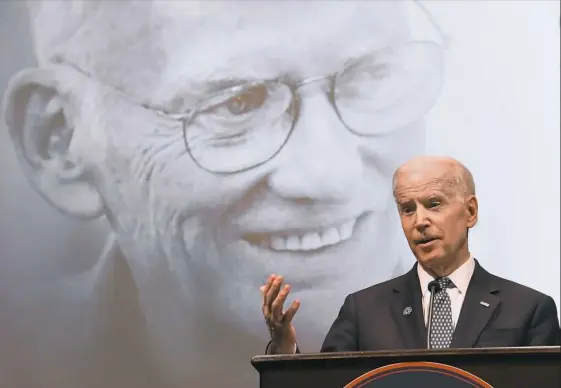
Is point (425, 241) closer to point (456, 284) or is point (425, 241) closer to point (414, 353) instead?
point (456, 284)

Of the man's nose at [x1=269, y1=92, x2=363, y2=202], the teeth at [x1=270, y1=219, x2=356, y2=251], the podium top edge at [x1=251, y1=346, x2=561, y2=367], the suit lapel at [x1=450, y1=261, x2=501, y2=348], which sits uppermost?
the man's nose at [x1=269, y1=92, x2=363, y2=202]

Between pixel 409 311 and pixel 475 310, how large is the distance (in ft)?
0.59

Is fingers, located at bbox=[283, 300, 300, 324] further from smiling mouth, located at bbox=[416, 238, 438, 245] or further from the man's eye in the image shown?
the man's eye

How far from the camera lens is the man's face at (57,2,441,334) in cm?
335

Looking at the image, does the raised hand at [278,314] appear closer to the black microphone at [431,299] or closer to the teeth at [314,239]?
the black microphone at [431,299]

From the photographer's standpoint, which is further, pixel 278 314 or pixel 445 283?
pixel 445 283

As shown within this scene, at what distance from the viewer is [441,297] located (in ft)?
7.75

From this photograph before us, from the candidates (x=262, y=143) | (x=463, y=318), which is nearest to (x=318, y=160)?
(x=262, y=143)

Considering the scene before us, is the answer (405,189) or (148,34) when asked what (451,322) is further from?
(148,34)

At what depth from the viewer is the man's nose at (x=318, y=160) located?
3.39m

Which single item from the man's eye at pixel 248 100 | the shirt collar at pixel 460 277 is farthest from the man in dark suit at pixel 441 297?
the man's eye at pixel 248 100

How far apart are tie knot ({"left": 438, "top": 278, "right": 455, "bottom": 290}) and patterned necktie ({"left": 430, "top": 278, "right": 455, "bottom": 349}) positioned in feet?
0.04

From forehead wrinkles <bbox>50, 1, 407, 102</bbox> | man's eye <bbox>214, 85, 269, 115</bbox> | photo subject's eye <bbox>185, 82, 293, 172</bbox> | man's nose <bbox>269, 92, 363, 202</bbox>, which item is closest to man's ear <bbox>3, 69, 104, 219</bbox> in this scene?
forehead wrinkles <bbox>50, 1, 407, 102</bbox>

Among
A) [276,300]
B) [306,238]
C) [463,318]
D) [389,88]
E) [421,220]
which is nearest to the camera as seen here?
[276,300]
